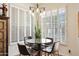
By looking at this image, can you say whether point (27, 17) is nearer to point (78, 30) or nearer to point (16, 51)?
point (16, 51)

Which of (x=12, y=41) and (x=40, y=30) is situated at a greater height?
(x=40, y=30)

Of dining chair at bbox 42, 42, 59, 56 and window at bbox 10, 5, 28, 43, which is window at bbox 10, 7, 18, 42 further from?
dining chair at bbox 42, 42, 59, 56

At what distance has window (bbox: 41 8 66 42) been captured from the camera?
4.63ft

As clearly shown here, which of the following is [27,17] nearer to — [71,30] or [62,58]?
[71,30]

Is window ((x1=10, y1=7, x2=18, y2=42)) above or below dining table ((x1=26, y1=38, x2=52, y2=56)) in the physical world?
above

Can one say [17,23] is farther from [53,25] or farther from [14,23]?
[53,25]

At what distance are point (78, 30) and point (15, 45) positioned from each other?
75 centimetres

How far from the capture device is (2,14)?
4.50 ft

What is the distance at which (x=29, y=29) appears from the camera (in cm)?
141

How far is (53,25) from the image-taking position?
1.42m

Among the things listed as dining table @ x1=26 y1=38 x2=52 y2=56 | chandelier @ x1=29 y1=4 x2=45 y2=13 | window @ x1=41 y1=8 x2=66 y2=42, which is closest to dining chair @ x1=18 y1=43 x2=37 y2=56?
dining table @ x1=26 y1=38 x2=52 y2=56

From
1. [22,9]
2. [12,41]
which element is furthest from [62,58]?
[22,9]

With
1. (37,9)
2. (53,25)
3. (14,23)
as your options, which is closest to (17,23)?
(14,23)

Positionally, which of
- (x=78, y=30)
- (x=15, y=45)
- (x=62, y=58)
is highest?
(x=78, y=30)
